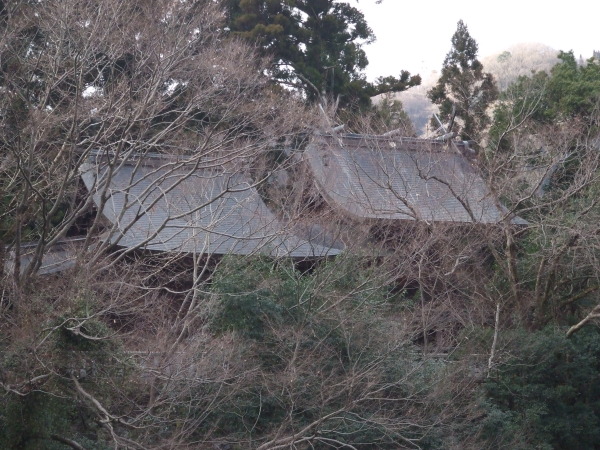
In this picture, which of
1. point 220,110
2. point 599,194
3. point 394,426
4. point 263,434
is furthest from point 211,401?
point 599,194

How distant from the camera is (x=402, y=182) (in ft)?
42.4

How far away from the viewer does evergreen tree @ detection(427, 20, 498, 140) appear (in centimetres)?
1711

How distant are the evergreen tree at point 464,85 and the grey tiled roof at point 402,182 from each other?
290 centimetres

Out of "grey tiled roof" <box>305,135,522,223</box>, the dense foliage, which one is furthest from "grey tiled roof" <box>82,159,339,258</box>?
"grey tiled roof" <box>305,135,522,223</box>

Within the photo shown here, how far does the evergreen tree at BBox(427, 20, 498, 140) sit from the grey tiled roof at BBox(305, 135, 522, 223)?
2.90 meters

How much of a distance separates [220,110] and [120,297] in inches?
135

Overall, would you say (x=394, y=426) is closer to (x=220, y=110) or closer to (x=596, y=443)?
(x=596, y=443)

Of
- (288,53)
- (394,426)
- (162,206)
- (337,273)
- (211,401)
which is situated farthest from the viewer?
(288,53)

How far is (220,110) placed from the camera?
10.3 m

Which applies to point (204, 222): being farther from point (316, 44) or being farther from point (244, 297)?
point (316, 44)

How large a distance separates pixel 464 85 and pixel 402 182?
17.9ft

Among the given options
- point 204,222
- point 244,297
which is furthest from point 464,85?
point 244,297

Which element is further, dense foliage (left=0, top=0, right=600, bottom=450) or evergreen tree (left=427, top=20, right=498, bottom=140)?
evergreen tree (left=427, top=20, right=498, bottom=140)

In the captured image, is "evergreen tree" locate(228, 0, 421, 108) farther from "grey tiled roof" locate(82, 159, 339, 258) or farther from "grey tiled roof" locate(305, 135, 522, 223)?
"grey tiled roof" locate(82, 159, 339, 258)
